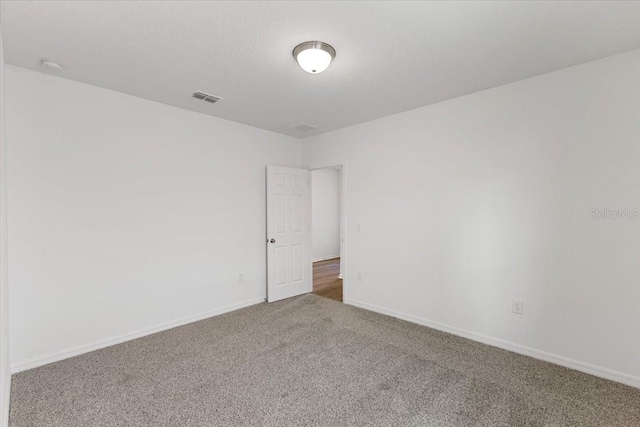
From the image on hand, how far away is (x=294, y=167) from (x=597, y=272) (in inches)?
147

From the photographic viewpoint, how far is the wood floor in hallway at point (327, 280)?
4.69m

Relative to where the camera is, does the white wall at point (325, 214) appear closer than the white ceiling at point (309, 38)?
No

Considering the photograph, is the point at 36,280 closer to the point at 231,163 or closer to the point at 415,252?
the point at 231,163

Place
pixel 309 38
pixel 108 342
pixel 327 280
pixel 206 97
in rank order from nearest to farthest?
pixel 309 38
pixel 108 342
pixel 206 97
pixel 327 280

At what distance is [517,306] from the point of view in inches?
107

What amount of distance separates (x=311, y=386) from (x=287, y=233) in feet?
8.17

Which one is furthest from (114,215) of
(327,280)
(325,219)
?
(325,219)

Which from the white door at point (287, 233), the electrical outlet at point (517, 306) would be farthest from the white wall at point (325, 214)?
the electrical outlet at point (517, 306)

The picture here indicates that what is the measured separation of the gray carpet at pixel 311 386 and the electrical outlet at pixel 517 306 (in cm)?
40

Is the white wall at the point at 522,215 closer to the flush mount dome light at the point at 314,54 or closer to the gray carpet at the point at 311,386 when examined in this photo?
the gray carpet at the point at 311,386

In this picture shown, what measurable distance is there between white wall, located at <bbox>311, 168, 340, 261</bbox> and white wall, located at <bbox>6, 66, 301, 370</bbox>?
11.1 feet

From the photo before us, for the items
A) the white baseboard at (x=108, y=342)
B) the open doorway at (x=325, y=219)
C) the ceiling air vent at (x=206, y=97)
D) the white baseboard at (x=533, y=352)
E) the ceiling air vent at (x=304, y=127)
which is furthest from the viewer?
the open doorway at (x=325, y=219)

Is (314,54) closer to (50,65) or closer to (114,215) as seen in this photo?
(50,65)

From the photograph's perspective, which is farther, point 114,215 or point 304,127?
point 304,127
